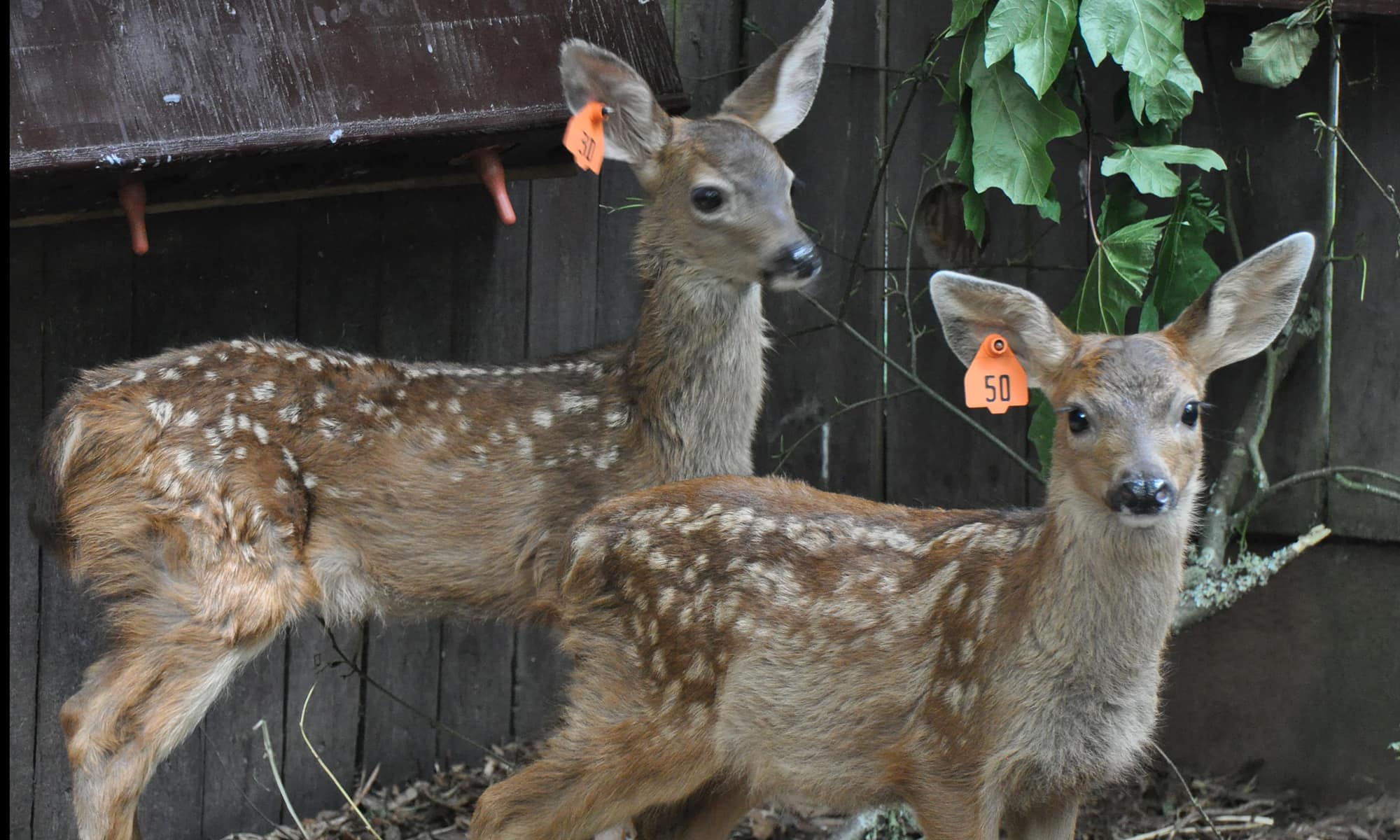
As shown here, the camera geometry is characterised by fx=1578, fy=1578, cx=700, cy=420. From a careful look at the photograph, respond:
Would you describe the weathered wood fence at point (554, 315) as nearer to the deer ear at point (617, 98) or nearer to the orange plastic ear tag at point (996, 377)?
the deer ear at point (617, 98)

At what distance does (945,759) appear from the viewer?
3.41 metres

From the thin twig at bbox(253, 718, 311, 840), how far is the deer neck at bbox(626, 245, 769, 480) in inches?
62.0

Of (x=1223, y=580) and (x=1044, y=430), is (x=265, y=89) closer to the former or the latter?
(x=1044, y=430)

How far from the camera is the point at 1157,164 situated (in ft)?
13.9

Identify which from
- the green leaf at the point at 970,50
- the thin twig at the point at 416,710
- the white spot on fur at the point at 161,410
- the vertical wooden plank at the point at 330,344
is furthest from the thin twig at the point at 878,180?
the white spot on fur at the point at 161,410

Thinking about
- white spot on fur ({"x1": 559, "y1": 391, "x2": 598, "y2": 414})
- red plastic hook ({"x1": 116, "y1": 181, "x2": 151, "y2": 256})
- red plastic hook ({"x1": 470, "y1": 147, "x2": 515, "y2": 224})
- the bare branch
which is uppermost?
red plastic hook ({"x1": 470, "y1": 147, "x2": 515, "y2": 224})

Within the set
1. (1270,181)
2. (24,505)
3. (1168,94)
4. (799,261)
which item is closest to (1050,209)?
(1168,94)

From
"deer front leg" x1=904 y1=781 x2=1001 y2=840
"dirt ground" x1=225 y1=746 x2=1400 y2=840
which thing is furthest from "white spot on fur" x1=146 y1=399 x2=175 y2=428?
"deer front leg" x1=904 y1=781 x2=1001 y2=840

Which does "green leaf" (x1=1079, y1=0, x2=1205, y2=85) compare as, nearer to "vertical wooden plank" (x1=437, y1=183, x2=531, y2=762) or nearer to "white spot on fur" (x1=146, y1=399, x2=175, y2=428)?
"vertical wooden plank" (x1=437, y1=183, x2=531, y2=762)

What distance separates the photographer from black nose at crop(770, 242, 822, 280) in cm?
433

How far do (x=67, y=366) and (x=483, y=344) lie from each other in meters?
1.30

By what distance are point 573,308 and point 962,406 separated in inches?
53.4

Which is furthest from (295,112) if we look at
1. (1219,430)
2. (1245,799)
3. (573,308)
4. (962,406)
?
(1245,799)

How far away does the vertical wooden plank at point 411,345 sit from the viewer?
503 cm
